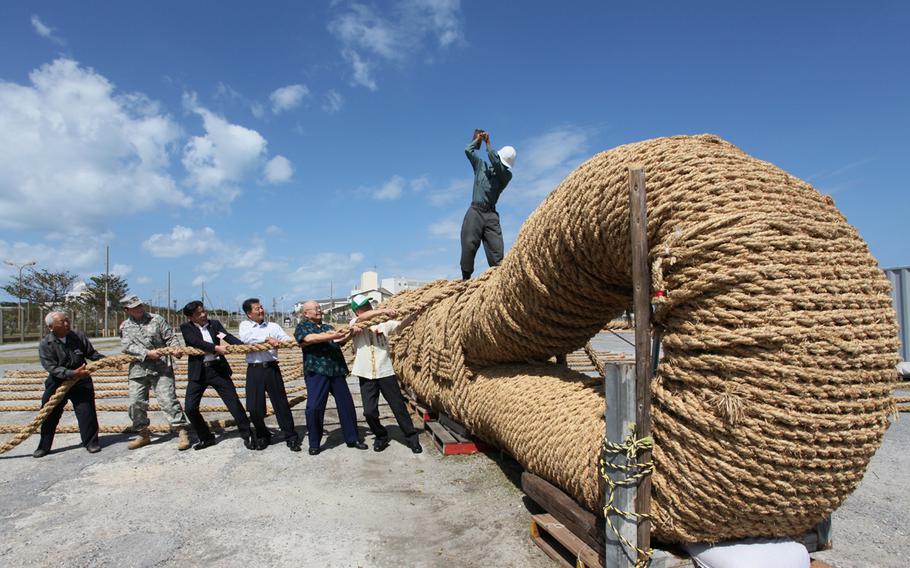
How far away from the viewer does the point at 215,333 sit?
543 cm

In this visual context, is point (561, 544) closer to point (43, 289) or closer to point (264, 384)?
point (264, 384)

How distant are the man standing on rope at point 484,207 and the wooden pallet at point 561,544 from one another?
266 centimetres

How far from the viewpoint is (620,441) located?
225cm

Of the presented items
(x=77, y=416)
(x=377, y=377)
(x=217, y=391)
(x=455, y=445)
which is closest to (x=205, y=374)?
(x=217, y=391)

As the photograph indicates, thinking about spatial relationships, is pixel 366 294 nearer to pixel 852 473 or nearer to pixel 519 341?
pixel 519 341

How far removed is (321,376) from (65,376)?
8.28 feet

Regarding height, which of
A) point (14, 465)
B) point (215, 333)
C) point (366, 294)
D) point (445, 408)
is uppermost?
point (366, 294)

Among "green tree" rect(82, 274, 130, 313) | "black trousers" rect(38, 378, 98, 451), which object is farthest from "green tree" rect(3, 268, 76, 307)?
"black trousers" rect(38, 378, 98, 451)

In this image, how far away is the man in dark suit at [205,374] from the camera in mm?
5152

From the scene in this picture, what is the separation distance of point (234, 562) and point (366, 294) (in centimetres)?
294

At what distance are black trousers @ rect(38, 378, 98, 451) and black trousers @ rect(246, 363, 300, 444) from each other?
167 cm

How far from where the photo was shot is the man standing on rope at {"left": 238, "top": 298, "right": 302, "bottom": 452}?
5.14 metres

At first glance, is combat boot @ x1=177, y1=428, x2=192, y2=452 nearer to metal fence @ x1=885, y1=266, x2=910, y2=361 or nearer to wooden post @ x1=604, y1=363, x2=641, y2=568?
wooden post @ x1=604, y1=363, x2=641, y2=568

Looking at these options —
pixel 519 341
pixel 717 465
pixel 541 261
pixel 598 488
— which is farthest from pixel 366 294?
pixel 717 465
